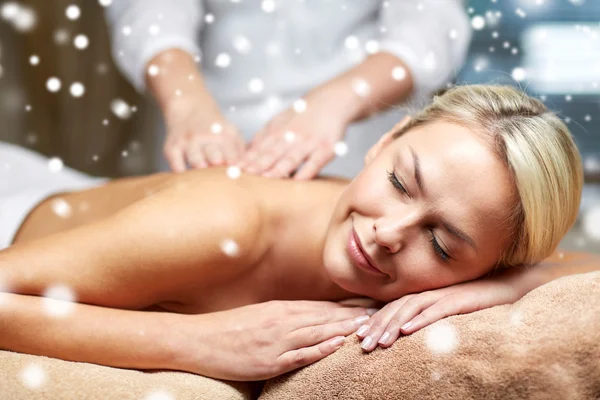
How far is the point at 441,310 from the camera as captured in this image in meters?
0.85

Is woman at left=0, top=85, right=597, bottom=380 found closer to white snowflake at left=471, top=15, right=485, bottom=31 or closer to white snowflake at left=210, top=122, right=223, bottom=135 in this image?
white snowflake at left=210, top=122, right=223, bottom=135

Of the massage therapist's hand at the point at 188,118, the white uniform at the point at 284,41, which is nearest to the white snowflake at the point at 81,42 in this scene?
the white uniform at the point at 284,41

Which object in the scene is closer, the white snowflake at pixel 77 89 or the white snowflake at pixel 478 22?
the white snowflake at pixel 478 22

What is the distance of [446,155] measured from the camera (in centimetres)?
90

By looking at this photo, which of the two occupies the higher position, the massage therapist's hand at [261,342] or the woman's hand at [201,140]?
the woman's hand at [201,140]

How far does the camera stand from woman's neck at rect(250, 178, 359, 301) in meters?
1.06

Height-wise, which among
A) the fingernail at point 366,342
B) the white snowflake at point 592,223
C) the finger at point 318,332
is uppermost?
the fingernail at point 366,342

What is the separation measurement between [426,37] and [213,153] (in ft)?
1.95

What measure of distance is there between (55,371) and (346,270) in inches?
15.9

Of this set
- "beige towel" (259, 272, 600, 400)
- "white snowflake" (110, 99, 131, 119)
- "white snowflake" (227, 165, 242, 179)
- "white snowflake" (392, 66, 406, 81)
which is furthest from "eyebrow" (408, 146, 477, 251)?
"white snowflake" (110, 99, 131, 119)

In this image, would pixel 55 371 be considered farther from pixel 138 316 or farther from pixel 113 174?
pixel 113 174

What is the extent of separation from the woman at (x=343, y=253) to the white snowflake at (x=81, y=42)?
1126mm

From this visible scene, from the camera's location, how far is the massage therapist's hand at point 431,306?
0.82 meters

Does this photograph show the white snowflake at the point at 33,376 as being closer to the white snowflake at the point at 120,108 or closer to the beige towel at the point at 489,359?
the beige towel at the point at 489,359
